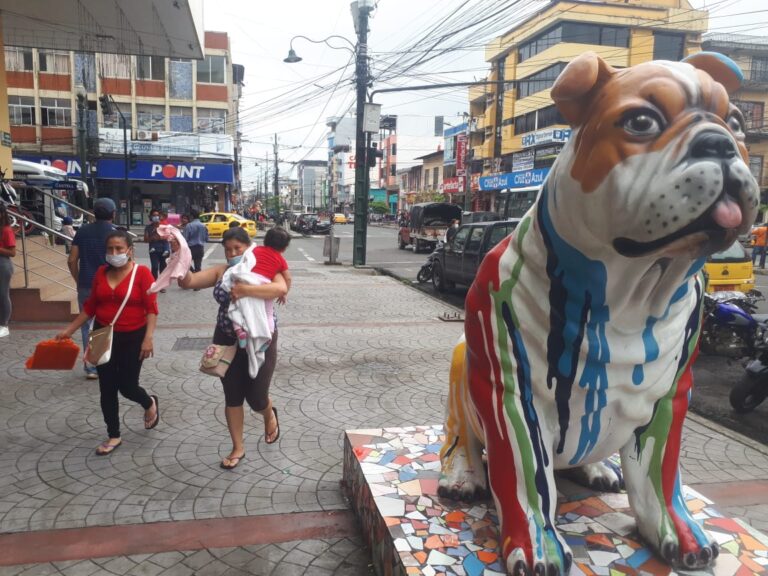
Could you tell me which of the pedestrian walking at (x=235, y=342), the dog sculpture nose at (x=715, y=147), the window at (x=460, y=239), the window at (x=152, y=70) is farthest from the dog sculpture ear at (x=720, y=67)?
the window at (x=152, y=70)

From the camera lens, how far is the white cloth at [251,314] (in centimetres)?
344

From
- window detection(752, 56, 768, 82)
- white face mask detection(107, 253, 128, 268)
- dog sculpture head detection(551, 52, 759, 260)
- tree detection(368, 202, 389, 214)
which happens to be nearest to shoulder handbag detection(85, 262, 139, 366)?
white face mask detection(107, 253, 128, 268)

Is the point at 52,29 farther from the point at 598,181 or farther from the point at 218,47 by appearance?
the point at 218,47

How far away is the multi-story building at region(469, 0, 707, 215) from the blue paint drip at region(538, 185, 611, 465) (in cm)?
2435

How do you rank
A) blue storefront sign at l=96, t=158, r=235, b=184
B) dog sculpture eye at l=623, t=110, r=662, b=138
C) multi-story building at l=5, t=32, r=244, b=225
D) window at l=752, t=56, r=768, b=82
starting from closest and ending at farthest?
dog sculpture eye at l=623, t=110, r=662, b=138 → blue storefront sign at l=96, t=158, r=235, b=184 → multi-story building at l=5, t=32, r=244, b=225 → window at l=752, t=56, r=768, b=82

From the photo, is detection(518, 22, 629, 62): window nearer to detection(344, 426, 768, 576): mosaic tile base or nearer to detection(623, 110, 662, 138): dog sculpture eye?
detection(344, 426, 768, 576): mosaic tile base

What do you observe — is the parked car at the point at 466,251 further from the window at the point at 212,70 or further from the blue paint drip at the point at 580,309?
the window at the point at 212,70

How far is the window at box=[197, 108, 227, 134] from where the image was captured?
3403cm

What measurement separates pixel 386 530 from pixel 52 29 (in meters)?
12.7

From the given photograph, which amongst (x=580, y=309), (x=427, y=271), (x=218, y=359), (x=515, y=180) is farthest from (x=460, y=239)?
(x=515, y=180)

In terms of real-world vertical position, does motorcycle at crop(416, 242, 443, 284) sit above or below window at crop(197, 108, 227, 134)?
below

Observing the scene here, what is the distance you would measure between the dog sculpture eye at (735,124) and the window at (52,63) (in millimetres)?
37184

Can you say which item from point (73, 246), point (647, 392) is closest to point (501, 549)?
point (647, 392)

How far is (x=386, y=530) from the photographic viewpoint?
7.75ft
